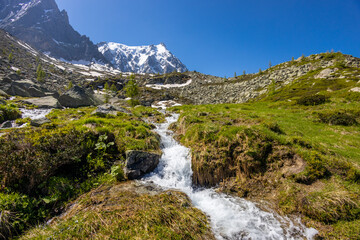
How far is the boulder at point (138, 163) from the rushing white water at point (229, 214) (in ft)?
1.46

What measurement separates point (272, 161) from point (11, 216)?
11874 mm

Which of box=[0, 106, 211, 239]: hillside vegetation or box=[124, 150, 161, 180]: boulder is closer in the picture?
box=[0, 106, 211, 239]: hillside vegetation

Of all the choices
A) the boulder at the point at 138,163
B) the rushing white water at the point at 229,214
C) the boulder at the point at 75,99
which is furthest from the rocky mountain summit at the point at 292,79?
the boulder at the point at 75,99

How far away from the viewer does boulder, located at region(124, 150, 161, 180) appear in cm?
861

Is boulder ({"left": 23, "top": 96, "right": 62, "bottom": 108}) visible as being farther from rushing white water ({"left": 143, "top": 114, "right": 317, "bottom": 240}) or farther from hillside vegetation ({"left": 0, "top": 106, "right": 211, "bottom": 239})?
rushing white water ({"left": 143, "top": 114, "right": 317, "bottom": 240})

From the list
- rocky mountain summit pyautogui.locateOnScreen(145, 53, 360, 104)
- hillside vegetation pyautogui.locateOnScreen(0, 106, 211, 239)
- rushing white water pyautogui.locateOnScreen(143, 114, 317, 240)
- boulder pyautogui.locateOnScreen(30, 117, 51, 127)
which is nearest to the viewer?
hillside vegetation pyautogui.locateOnScreen(0, 106, 211, 239)

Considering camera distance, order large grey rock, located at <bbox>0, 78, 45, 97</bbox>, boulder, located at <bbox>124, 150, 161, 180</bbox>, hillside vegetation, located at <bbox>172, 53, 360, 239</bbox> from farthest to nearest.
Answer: large grey rock, located at <bbox>0, 78, 45, 97</bbox> → boulder, located at <bbox>124, 150, 161, 180</bbox> → hillside vegetation, located at <bbox>172, 53, 360, 239</bbox>

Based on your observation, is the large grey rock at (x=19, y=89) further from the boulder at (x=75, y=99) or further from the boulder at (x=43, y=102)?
the boulder at (x=43, y=102)

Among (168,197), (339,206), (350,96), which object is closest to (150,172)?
(168,197)

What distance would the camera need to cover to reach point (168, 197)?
688cm

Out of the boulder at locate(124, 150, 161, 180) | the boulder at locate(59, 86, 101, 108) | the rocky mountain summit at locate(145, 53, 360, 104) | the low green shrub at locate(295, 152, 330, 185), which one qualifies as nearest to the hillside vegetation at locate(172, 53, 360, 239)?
the low green shrub at locate(295, 152, 330, 185)

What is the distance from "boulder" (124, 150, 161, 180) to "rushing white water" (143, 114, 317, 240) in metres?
0.45

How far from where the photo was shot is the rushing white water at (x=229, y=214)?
5.70 metres

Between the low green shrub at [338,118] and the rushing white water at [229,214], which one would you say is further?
the low green shrub at [338,118]
